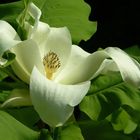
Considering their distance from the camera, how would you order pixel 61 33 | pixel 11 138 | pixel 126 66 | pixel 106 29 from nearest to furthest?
pixel 11 138 → pixel 126 66 → pixel 61 33 → pixel 106 29

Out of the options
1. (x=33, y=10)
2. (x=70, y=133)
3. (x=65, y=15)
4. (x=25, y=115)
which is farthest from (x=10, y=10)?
(x=70, y=133)

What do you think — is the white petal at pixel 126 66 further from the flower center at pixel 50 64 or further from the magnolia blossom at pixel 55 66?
the flower center at pixel 50 64

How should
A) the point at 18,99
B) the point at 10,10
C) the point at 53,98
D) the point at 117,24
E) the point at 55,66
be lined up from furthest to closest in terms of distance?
the point at 117,24 < the point at 10,10 < the point at 55,66 < the point at 18,99 < the point at 53,98

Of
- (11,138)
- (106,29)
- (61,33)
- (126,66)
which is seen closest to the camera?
(11,138)

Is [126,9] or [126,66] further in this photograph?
[126,9]

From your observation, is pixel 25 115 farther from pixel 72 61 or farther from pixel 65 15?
pixel 65 15

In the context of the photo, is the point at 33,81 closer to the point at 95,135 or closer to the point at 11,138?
the point at 11,138

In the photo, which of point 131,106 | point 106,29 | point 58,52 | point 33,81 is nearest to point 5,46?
point 33,81
